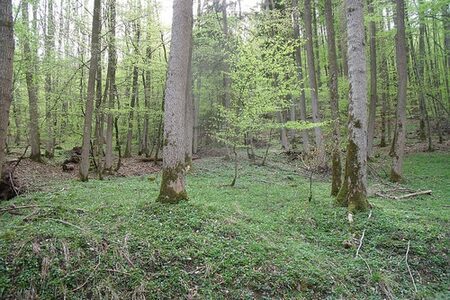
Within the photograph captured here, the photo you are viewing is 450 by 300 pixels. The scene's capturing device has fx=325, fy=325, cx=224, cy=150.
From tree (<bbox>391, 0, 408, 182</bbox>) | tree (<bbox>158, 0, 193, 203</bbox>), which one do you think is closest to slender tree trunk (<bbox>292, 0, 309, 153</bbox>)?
tree (<bbox>391, 0, 408, 182</bbox>)

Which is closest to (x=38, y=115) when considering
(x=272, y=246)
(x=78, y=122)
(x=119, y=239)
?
(x=78, y=122)

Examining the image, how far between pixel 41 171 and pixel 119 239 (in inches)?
364

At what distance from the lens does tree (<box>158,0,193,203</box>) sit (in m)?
5.92

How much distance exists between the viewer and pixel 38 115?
46.3 ft

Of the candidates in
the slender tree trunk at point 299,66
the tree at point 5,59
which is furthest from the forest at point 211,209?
the slender tree trunk at point 299,66

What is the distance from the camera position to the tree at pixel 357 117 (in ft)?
22.5

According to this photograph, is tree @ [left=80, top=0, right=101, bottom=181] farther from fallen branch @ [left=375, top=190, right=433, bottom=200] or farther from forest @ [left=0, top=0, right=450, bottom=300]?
fallen branch @ [left=375, top=190, right=433, bottom=200]

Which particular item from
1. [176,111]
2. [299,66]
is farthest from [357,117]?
[299,66]

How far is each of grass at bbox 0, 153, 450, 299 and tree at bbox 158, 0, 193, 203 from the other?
40cm

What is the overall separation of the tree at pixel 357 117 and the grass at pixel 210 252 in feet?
1.76

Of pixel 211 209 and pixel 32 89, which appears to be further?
pixel 32 89

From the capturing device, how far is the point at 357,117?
6934mm

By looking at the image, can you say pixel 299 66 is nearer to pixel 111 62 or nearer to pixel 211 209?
pixel 111 62

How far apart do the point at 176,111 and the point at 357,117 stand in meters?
3.85
